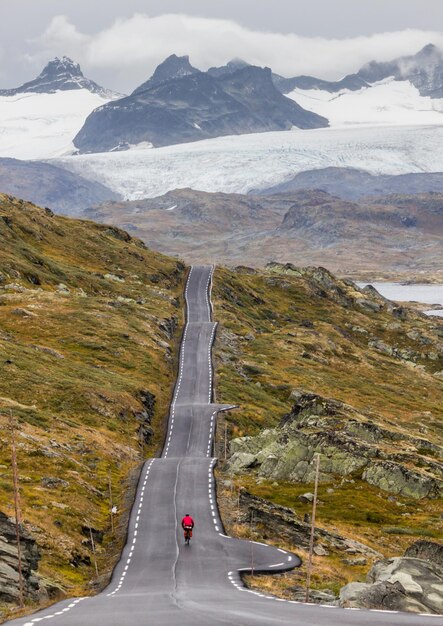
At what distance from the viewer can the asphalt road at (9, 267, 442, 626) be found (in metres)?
31.0

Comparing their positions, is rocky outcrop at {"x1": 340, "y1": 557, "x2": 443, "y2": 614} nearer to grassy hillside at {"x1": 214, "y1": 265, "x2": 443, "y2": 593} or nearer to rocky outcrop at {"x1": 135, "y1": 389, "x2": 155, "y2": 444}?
grassy hillside at {"x1": 214, "y1": 265, "x2": 443, "y2": 593}

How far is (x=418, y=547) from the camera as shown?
4972 cm

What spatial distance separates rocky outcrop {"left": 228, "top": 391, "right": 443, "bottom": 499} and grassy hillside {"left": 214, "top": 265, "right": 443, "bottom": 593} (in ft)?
0.74

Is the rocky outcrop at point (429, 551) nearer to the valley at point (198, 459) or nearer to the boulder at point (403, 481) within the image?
the valley at point (198, 459)

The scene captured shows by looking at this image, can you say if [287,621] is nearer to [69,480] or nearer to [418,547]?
[418,547]

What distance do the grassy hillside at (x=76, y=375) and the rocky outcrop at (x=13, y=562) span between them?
294 cm

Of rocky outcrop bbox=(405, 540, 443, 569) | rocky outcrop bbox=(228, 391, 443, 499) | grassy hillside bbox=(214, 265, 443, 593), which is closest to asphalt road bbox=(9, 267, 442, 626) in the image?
grassy hillside bbox=(214, 265, 443, 593)

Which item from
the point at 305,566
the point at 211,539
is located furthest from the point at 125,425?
the point at 305,566

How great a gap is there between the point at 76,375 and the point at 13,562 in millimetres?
65904

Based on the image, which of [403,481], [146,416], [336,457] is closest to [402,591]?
[403,481]

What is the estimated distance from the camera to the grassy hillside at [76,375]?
58312mm

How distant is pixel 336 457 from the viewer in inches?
3342

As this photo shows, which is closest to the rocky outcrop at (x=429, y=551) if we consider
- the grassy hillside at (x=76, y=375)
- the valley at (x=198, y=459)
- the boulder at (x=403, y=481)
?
the valley at (x=198, y=459)

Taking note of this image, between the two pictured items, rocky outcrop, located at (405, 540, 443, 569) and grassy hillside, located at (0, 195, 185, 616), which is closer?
rocky outcrop, located at (405, 540, 443, 569)
